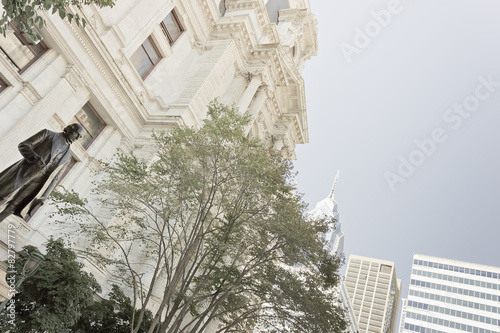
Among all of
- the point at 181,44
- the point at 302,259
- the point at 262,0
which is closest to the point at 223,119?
the point at 302,259

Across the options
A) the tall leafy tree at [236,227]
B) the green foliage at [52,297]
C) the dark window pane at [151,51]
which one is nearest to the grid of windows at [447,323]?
the tall leafy tree at [236,227]

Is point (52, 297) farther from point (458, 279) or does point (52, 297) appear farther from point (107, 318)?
point (458, 279)

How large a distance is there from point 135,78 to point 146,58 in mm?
2071

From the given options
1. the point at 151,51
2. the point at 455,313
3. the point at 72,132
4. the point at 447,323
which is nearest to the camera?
the point at 72,132

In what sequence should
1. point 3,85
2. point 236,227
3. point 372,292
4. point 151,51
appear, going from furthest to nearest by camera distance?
1. point 372,292
2. point 151,51
3. point 3,85
4. point 236,227

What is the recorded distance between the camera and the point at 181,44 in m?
24.4

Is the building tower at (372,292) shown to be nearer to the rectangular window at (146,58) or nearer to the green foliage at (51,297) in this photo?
the rectangular window at (146,58)

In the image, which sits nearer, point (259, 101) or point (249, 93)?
point (249, 93)

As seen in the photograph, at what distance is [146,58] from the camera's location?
21859mm

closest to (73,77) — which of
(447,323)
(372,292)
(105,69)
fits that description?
(105,69)

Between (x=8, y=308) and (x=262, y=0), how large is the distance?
2721 centimetres

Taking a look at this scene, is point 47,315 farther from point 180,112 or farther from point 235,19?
point 235,19

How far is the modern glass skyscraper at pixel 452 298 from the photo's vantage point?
311 feet

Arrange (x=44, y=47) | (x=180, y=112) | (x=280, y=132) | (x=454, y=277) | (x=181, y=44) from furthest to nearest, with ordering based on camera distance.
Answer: (x=454, y=277) → (x=280, y=132) → (x=181, y=44) → (x=180, y=112) → (x=44, y=47)
